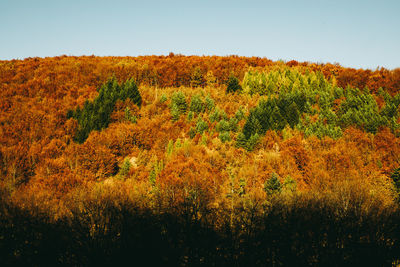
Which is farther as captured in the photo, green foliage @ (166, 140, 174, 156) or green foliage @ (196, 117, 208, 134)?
green foliage @ (196, 117, 208, 134)

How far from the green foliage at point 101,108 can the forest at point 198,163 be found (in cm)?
11

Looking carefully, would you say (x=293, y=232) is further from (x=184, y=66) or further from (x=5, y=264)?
(x=184, y=66)

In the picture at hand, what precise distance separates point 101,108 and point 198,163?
388 inches

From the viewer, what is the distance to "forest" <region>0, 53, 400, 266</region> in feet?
25.4

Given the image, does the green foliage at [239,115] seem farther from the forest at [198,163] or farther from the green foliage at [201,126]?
the green foliage at [201,126]

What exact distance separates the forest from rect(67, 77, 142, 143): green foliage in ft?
0.37

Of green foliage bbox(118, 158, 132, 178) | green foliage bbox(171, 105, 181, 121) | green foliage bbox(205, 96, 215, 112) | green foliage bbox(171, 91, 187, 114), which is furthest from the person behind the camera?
green foliage bbox(205, 96, 215, 112)

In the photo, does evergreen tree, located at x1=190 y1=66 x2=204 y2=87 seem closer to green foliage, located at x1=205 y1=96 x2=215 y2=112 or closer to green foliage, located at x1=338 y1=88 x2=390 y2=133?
green foliage, located at x1=205 y1=96 x2=215 y2=112

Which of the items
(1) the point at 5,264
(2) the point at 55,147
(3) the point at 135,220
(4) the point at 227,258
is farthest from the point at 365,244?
(2) the point at 55,147

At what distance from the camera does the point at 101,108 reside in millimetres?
18703

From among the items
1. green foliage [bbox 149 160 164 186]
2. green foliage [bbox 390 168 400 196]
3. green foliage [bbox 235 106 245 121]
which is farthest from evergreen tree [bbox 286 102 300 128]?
green foliage [bbox 149 160 164 186]

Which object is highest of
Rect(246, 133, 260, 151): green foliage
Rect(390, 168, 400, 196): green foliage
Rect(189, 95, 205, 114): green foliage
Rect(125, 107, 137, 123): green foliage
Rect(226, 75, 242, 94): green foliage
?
Rect(226, 75, 242, 94): green foliage

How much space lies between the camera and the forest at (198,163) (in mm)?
7742

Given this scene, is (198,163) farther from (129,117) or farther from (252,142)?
(129,117)
